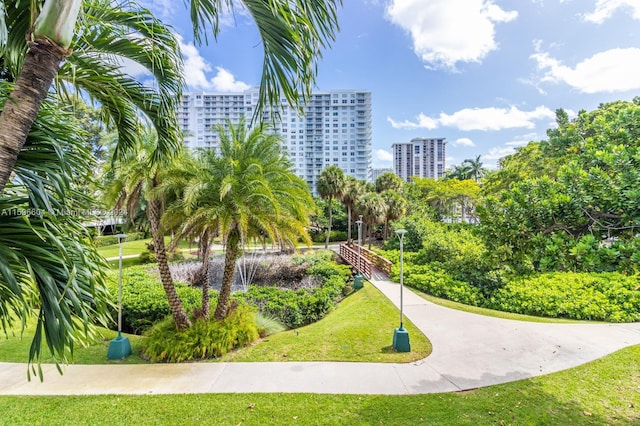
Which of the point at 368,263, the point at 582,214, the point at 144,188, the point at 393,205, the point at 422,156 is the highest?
the point at 422,156

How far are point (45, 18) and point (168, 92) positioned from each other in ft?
8.48

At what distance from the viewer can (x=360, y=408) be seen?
4.61m

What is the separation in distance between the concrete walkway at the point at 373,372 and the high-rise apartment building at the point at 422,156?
3982 inches

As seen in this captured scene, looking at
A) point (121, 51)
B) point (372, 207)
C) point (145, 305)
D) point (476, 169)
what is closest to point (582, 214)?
point (121, 51)

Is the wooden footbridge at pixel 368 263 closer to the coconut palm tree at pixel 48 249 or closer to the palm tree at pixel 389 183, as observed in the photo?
the palm tree at pixel 389 183

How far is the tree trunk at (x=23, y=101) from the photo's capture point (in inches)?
71.6

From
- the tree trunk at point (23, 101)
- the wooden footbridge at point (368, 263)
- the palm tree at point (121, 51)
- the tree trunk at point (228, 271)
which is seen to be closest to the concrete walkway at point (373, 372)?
the tree trunk at point (228, 271)

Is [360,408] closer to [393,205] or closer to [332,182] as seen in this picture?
[332,182]

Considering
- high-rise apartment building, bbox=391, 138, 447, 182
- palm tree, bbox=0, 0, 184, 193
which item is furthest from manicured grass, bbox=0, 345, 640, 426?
high-rise apartment building, bbox=391, 138, 447, 182

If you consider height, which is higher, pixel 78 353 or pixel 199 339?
pixel 199 339

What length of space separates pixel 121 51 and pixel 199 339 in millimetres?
6098

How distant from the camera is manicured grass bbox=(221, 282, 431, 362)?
6605 mm

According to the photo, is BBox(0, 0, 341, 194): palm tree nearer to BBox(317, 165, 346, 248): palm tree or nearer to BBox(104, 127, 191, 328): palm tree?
BBox(104, 127, 191, 328): palm tree

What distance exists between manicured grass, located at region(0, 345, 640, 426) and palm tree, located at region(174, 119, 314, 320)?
3.34 metres
